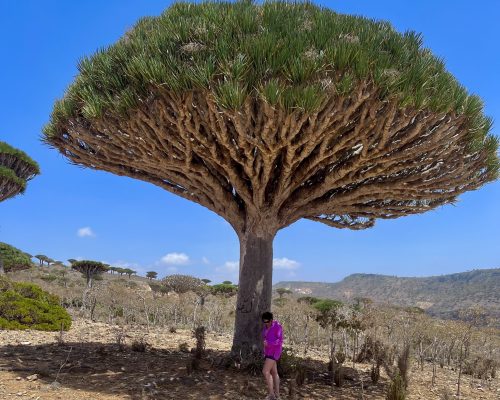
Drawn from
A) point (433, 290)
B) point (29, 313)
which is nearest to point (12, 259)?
point (29, 313)

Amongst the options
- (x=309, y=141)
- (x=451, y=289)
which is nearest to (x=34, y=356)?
(x=309, y=141)

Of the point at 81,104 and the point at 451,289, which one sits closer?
the point at 81,104

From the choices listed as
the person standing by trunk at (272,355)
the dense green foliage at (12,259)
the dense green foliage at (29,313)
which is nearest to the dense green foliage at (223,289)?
the dense green foliage at (12,259)

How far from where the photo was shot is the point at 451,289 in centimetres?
6166

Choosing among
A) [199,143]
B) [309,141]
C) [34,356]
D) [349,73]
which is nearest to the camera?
[349,73]

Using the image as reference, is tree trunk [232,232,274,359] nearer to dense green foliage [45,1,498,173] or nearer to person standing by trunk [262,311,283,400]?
person standing by trunk [262,311,283,400]

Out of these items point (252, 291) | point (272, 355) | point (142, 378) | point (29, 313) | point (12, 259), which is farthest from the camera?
point (12, 259)

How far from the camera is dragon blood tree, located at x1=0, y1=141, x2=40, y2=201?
19547 mm

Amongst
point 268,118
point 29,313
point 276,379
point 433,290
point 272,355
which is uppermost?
point 433,290

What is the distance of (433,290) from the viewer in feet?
210

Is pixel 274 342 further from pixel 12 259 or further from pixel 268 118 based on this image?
pixel 12 259

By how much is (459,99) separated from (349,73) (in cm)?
187

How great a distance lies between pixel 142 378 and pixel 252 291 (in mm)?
2064

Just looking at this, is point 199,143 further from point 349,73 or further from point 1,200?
point 1,200
